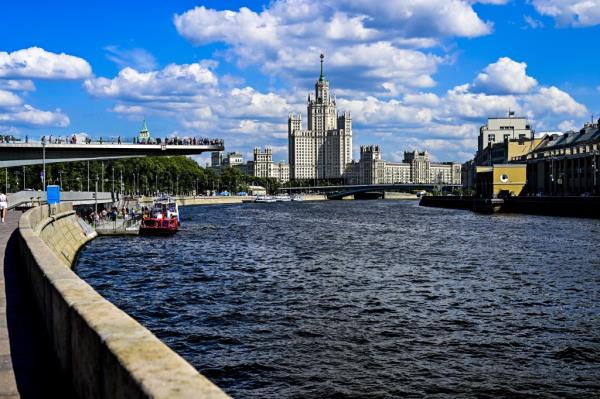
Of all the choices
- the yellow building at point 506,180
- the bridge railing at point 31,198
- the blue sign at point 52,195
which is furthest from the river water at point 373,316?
the yellow building at point 506,180

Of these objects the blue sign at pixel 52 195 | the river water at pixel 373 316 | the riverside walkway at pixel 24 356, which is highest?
the blue sign at pixel 52 195

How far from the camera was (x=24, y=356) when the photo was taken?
1114cm

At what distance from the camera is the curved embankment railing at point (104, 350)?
557 centimetres

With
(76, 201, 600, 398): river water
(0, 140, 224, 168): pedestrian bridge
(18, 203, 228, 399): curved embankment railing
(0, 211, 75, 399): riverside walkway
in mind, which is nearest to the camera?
(18, 203, 228, 399): curved embankment railing

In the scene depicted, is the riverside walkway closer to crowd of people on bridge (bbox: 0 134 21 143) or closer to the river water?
the river water

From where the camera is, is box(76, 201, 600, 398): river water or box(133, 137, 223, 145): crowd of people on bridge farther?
box(133, 137, 223, 145): crowd of people on bridge

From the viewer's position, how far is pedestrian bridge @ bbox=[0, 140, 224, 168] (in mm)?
75312

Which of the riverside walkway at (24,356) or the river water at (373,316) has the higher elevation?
the riverside walkway at (24,356)

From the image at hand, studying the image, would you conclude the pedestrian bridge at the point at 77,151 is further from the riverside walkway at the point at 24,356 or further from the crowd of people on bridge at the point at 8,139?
the riverside walkway at the point at 24,356

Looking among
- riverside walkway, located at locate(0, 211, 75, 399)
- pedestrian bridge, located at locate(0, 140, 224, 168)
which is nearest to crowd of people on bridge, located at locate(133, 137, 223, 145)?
pedestrian bridge, located at locate(0, 140, 224, 168)

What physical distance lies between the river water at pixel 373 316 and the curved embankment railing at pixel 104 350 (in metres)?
8.69

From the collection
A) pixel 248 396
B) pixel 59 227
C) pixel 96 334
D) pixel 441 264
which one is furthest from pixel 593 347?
pixel 59 227

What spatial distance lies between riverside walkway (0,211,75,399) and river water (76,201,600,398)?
6439mm

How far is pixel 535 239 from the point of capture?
66.4 meters
